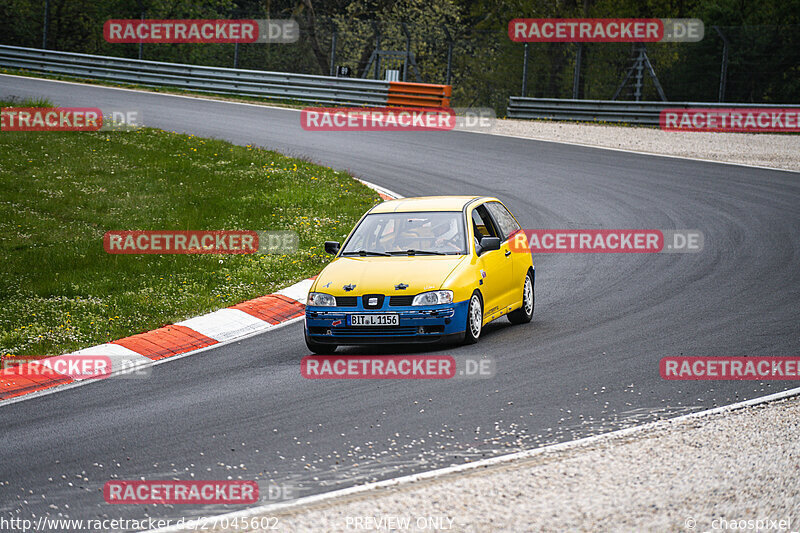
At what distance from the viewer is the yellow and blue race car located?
9.25 meters

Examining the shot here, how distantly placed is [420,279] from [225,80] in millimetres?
25283

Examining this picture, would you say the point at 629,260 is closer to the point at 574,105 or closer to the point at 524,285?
the point at 524,285

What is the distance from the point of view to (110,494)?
232 inches

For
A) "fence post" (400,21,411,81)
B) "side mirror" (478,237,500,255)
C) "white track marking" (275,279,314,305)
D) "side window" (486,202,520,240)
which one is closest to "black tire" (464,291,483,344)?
"side mirror" (478,237,500,255)

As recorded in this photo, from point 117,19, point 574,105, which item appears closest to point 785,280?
point 574,105

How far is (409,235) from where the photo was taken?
10430 mm

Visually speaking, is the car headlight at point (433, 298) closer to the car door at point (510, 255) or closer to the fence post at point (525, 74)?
the car door at point (510, 255)

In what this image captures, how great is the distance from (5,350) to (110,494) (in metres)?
4.44

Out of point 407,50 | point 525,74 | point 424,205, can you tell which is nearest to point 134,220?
point 424,205

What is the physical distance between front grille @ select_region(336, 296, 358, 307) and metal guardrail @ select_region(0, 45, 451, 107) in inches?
820

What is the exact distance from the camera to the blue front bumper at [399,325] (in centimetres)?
922

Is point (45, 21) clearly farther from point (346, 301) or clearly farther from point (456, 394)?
point (456, 394)

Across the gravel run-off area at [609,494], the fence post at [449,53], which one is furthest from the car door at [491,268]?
the fence post at [449,53]

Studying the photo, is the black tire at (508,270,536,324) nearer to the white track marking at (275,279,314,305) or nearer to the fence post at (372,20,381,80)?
the white track marking at (275,279,314,305)
